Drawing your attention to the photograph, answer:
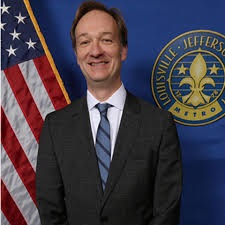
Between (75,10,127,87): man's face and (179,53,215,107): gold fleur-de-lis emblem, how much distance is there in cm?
48

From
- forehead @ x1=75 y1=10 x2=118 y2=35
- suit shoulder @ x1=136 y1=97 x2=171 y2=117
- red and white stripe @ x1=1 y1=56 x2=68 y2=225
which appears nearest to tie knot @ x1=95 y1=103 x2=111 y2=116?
suit shoulder @ x1=136 y1=97 x2=171 y2=117

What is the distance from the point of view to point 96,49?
1135mm

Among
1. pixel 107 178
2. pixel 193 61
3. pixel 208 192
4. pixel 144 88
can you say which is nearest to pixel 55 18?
pixel 144 88

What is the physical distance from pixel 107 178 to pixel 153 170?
14 centimetres

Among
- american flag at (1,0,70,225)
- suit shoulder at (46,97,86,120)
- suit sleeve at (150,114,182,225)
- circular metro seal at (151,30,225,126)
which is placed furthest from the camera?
circular metro seal at (151,30,225,126)

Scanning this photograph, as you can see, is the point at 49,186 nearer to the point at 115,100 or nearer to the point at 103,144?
the point at 103,144

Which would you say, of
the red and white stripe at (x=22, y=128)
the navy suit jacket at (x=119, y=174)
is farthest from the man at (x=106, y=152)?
the red and white stripe at (x=22, y=128)

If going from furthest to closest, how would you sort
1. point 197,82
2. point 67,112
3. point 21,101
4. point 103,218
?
point 197,82 → point 21,101 → point 67,112 → point 103,218

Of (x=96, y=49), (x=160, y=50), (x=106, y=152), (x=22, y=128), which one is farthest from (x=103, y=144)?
(x=160, y=50)

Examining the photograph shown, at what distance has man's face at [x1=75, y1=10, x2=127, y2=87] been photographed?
1133 millimetres

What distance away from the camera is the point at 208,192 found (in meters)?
1.60

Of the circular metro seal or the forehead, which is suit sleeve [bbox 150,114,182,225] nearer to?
the forehead

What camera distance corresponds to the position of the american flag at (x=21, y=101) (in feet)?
4.59

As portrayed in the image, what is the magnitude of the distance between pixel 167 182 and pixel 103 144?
0.74 feet
